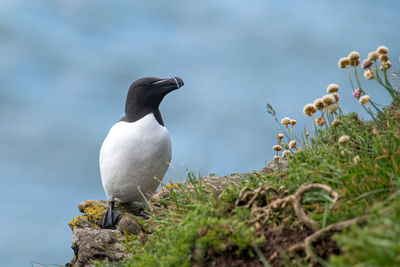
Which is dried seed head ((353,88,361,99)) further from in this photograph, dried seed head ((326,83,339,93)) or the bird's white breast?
the bird's white breast

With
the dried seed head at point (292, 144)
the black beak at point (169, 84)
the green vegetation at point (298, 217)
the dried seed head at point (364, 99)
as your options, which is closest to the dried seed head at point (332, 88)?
the green vegetation at point (298, 217)

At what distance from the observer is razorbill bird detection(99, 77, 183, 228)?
7.33m

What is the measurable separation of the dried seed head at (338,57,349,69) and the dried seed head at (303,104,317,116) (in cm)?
52

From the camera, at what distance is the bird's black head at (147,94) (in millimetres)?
7402

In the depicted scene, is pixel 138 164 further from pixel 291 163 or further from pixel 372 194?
pixel 372 194

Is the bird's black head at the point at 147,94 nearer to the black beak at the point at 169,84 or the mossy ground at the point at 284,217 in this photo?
the black beak at the point at 169,84

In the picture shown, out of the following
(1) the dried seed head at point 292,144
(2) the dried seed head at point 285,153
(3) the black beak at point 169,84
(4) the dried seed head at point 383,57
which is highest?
(3) the black beak at point 169,84

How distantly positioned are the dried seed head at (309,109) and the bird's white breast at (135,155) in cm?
300

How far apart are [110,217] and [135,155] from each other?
3.80 ft

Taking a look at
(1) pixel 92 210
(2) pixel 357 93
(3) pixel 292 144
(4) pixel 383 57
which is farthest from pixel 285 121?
(1) pixel 92 210

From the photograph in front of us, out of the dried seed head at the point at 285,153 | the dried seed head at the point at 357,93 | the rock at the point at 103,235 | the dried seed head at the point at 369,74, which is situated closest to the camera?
the dried seed head at the point at 369,74

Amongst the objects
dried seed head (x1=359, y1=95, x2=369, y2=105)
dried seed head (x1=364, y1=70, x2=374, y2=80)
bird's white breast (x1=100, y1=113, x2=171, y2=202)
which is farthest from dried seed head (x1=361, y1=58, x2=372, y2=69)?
bird's white breast (x1=100, y1=113, x2=171, y2=202)

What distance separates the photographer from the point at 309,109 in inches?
191

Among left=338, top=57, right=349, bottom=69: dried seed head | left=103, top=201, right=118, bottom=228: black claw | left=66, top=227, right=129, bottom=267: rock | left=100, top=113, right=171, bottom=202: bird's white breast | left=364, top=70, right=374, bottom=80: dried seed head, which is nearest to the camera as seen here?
left=338, top=57, right=349, bottom=69: dried seed head
